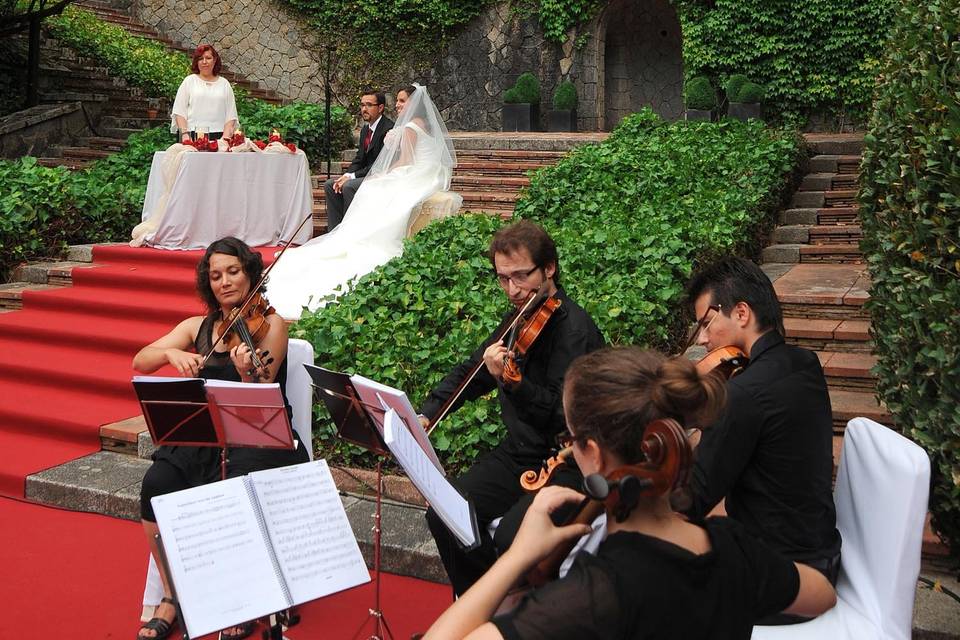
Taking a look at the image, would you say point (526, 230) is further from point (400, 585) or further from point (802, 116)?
point (802, 116)

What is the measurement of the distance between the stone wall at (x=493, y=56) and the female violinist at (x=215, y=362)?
14.2m

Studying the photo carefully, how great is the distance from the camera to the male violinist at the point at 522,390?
339 cm

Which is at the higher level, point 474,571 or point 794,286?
point 794,286

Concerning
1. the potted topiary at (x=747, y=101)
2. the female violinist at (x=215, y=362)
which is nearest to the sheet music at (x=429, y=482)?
the female violinist at (x=215, y=362)

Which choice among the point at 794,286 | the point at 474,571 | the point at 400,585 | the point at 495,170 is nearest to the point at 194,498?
the point at 474,571

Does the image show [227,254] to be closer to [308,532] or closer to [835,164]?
[308,532]

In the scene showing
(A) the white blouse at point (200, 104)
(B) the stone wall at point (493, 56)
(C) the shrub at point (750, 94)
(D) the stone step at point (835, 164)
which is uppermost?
(B) the stone wall at point (493, 56)

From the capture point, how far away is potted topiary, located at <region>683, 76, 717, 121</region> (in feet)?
49.6

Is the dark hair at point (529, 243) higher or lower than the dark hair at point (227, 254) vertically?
higher

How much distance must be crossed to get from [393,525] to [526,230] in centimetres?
185

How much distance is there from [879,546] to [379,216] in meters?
6.16

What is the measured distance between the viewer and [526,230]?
3596 mm

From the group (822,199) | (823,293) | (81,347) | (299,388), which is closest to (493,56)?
(822,199)

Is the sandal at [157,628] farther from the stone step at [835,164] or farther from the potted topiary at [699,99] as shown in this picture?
the potted topiary at [699,99]
